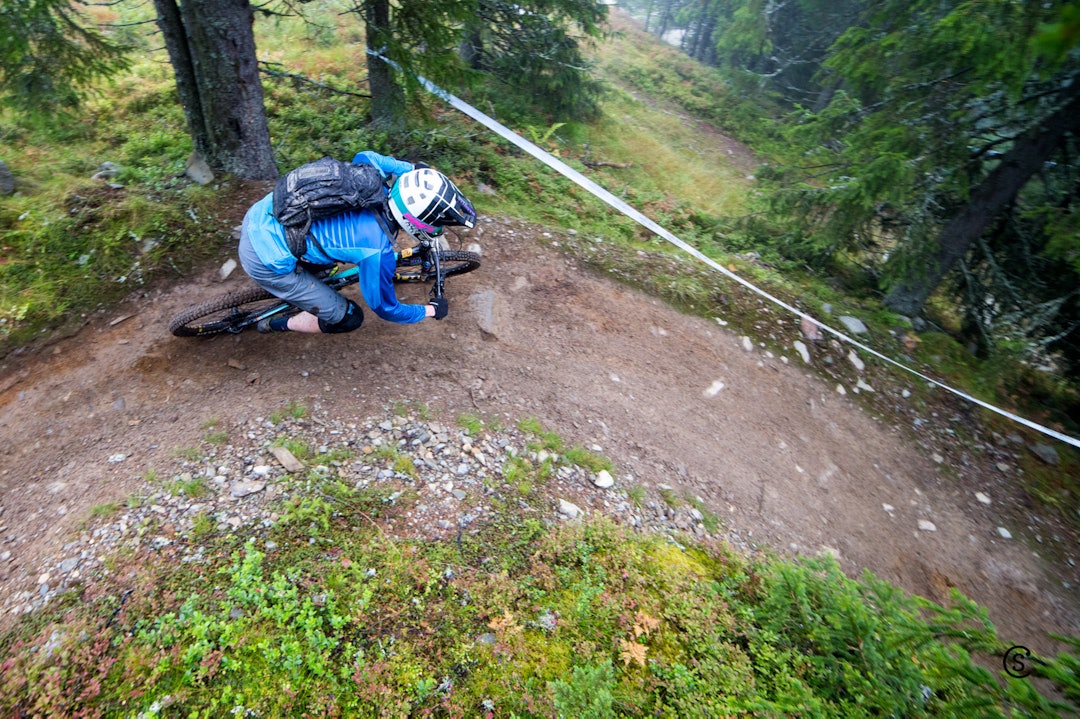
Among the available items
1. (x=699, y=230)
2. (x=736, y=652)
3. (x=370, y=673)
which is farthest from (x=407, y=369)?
(x=699, y=230)

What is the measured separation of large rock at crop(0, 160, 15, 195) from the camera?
6.63 metres

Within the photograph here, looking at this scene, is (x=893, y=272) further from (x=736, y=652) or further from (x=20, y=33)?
(x=20, y=33)

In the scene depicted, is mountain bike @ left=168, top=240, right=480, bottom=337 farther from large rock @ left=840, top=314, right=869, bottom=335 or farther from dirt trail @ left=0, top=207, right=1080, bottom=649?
large rock @ left=840, top=314, right=869, bottom=335

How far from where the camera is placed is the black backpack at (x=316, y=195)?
4363 millimetres

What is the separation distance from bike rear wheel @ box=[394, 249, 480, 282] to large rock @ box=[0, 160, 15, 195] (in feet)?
17.5

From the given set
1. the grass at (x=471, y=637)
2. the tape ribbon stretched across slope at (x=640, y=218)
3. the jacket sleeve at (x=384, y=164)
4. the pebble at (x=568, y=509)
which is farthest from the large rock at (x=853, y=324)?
the jacket sleeve at (x=384, y=164)

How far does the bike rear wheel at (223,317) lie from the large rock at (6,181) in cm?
345

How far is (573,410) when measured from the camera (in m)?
6.05

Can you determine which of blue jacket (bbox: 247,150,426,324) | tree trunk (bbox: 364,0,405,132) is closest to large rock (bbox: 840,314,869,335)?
blue jacket (bbox: 247,150,426,324)

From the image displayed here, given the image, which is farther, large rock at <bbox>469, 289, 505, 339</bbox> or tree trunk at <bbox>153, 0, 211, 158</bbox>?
large rock at <bbox>469, 289, 505, 339</bbox>

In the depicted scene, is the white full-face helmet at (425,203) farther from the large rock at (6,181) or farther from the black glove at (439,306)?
the large rock at (6,181)

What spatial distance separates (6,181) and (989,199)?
13964mm

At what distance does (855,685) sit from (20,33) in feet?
33.5

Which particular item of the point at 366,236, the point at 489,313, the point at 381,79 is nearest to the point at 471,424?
the point at 489,313
